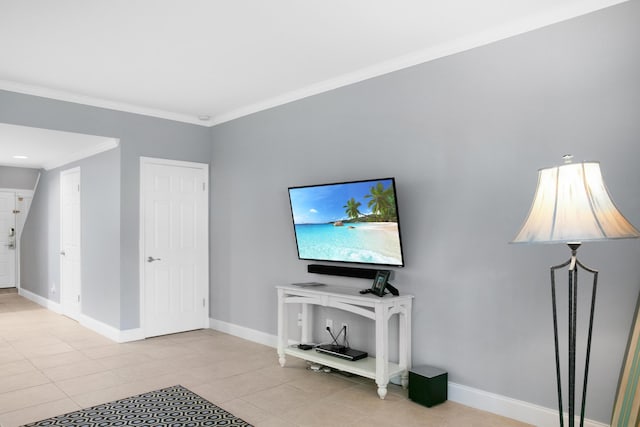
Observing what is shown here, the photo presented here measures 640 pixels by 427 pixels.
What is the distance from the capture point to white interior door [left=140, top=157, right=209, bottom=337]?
5.36 meters

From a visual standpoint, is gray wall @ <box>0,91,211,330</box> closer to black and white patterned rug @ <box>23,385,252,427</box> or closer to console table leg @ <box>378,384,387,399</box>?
black and white patterned rug @ <box>23,385,252,427</box>

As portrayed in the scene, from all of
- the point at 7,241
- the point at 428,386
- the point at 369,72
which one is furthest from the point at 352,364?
the point at 7,241

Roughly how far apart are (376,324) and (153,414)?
5.47ft

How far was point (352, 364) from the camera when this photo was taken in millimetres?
3717

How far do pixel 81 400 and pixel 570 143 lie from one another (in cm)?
380

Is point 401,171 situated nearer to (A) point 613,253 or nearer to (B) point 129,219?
(A) point 613,253

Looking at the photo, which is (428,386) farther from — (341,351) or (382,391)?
(341,351)

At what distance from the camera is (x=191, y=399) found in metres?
3.49

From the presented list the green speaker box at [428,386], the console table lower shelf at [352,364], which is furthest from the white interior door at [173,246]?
the green speaker box at [428,386]

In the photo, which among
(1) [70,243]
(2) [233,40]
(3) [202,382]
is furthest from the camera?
(1) [70,243]

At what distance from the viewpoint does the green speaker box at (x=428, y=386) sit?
3.30 metres

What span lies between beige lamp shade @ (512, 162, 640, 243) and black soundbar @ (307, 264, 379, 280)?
6.08 feet

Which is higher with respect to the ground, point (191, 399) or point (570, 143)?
point (570, 143)

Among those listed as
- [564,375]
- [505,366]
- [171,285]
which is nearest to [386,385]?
[505,366]
